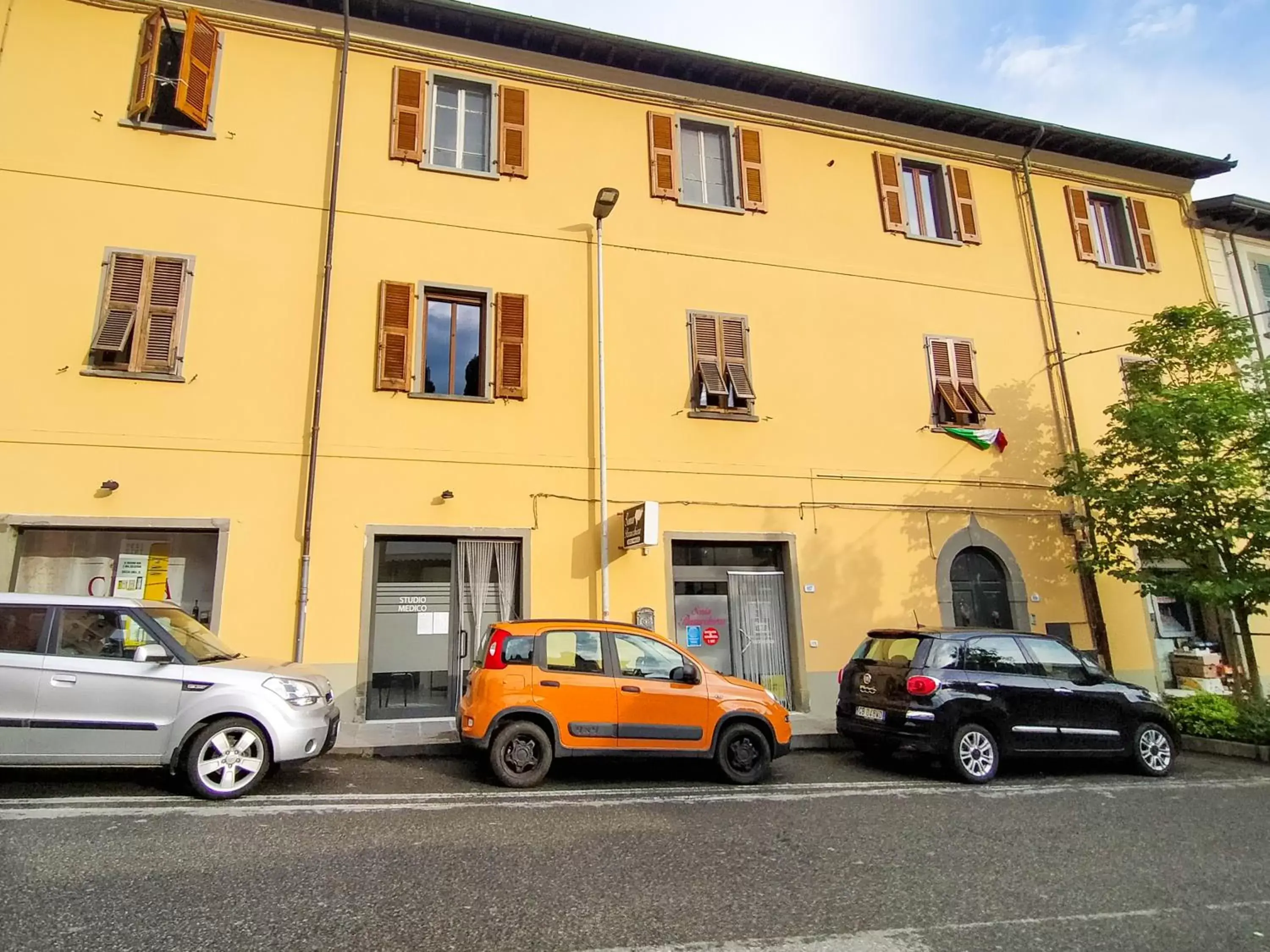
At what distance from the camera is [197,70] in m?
9.98

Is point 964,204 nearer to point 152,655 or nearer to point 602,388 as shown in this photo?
point 602,388

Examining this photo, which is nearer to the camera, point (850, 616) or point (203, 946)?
point (203, 946)

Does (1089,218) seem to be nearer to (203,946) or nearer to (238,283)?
(238,283)

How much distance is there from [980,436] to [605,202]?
24.4 feet

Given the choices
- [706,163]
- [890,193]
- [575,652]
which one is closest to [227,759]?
[575,652]

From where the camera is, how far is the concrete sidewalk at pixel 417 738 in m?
7.96

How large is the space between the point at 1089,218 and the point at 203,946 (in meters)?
17.3

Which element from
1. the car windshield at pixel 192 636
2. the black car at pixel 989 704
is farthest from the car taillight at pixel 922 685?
the car windshield at pixel 192 636

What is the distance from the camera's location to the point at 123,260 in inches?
371

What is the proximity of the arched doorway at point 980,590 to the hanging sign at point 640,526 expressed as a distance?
545 cm

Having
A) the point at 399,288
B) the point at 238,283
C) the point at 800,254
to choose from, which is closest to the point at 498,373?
the point at 399,288

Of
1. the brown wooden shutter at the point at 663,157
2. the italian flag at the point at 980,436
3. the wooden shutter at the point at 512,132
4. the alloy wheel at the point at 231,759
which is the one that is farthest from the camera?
the italian flag at the point at 980,436

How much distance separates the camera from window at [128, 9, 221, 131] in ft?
32.2

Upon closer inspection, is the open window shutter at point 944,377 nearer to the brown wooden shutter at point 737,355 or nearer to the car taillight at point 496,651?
the brown wooden shutter at point 737,355
